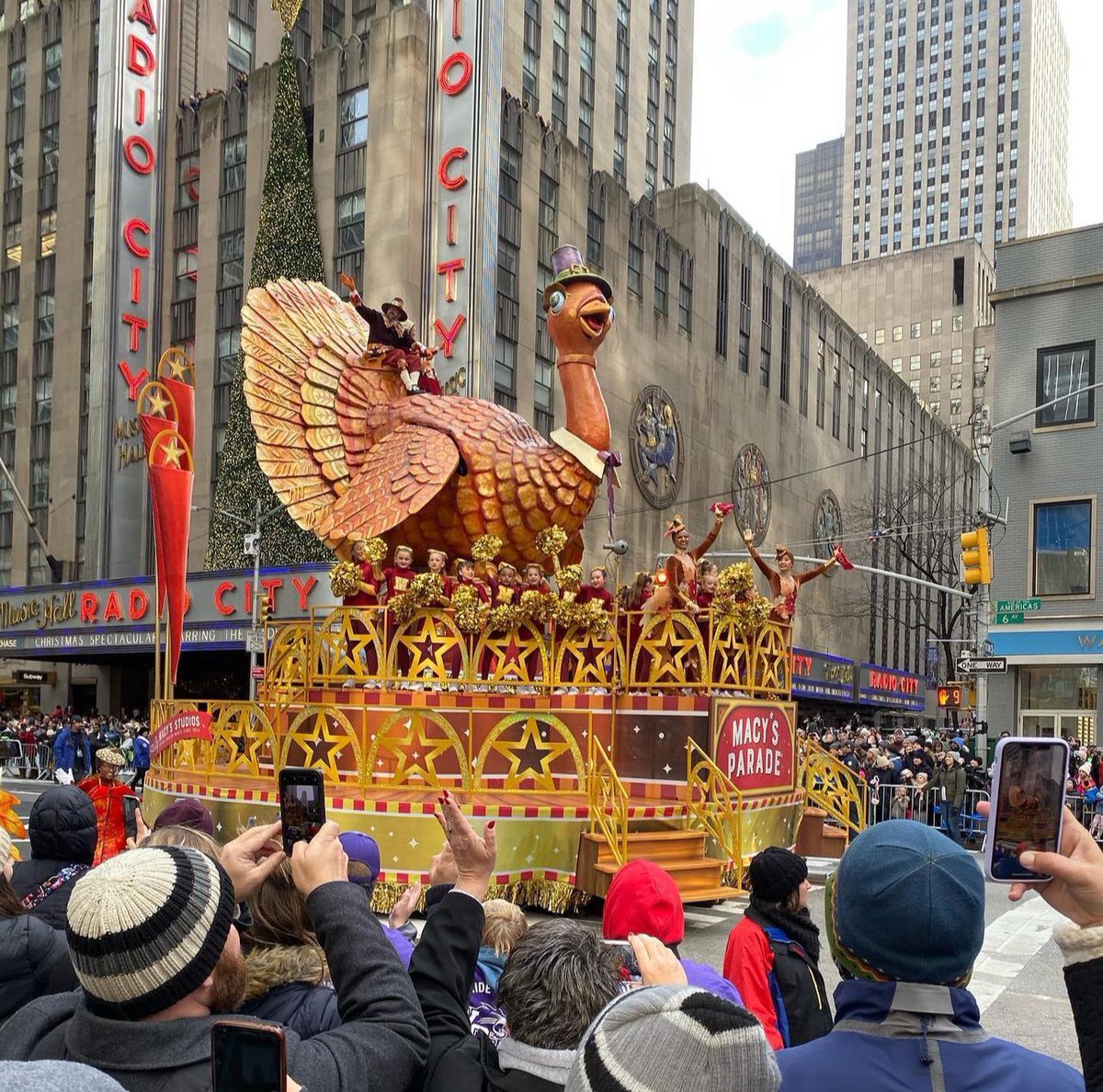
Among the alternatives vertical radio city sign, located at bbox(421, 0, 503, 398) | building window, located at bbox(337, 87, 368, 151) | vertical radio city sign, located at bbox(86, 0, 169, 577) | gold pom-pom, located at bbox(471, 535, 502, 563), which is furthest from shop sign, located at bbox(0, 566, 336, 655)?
gold pom-pom, located at bbox(471, 535, 502, 563)

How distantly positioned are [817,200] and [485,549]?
623 feet

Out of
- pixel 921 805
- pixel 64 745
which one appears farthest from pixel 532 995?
pixel 64 745

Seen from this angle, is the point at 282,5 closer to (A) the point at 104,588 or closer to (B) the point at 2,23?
(A) the point at 104,588

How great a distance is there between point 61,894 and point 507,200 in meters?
33.2

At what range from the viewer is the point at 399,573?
13.0 meters

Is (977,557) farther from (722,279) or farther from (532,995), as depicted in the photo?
(722,279)

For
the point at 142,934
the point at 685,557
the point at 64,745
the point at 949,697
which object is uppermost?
the point at 685,557

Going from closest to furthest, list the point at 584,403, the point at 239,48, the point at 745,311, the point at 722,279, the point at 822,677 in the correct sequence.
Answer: the point at 584,403, the point at 239,48, the point at 822,677, the point at 722,279, the point at 745,311

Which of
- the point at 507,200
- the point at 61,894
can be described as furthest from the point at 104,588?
the point at 61,894

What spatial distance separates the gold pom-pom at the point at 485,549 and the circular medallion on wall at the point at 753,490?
34396 millimetres

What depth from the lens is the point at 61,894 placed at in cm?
424

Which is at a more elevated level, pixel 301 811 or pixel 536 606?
pixel 536 606

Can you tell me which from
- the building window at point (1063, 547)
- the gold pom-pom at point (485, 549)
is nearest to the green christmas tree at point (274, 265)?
the building window at point (1063, 547)

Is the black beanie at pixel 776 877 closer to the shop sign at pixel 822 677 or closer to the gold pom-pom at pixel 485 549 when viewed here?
the gold pom-pom at pixel 485 549
